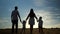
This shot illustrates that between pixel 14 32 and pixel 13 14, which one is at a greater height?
pixel 13 14

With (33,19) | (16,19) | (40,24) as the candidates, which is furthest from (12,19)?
(40,24)

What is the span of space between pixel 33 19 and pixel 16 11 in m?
1.70

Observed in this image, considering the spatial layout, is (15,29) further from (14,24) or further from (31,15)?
(31,15)

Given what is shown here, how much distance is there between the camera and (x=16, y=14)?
22594 millimetres

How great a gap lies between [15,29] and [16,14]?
1325 millimetres

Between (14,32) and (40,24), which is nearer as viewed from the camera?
(14,32)

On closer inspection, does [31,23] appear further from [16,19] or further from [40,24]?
[40,24]

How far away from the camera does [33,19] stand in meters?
22.9

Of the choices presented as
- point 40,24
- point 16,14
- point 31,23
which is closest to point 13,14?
point 16,14

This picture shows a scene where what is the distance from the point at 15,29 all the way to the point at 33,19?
5.98 feet

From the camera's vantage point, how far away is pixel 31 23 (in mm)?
22719

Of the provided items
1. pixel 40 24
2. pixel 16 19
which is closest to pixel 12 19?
pixel 16 19

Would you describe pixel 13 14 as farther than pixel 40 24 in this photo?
No

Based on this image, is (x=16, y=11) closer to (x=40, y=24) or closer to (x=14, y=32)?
(x=14, y=32)
